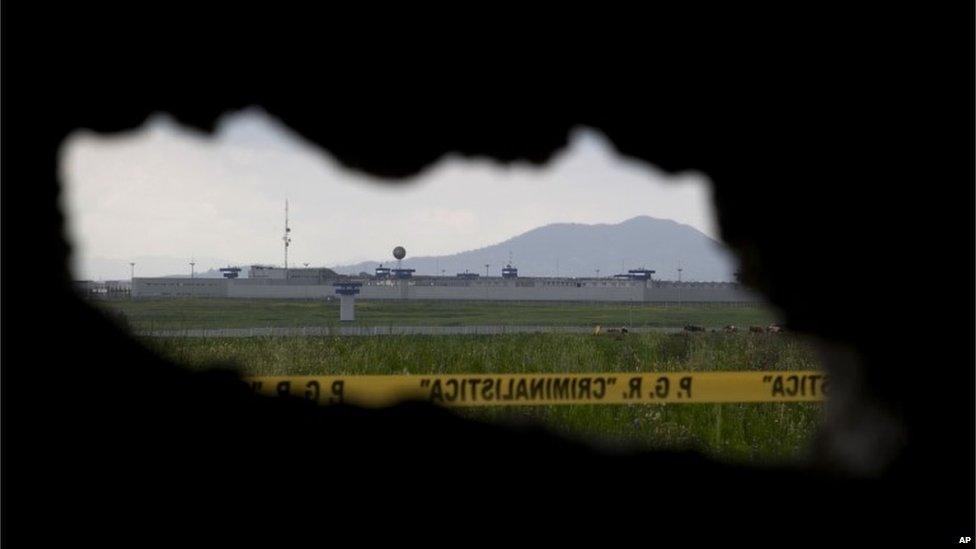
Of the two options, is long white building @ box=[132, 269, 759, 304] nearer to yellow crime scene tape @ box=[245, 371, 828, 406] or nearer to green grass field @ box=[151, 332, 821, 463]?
green grass field @ box=[151, 332, 821, 463]

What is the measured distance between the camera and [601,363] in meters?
12.1

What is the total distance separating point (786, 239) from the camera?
4.37 metres

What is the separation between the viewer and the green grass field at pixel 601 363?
7012mm

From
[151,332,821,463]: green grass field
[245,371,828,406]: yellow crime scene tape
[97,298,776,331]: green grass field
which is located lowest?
[97,298,776,331]: green grass field

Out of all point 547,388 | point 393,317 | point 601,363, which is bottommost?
point 393,317

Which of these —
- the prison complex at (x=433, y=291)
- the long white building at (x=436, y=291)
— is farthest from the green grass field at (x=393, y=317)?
the long white building at (x=436, y=291)

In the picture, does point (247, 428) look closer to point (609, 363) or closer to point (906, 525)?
point (906, 525)

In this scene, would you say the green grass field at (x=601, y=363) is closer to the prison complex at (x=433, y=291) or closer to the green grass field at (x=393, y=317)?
the green grass field at (x=393, y=317)

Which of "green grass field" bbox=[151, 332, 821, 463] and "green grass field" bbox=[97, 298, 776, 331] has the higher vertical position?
"green grass field" bbox=[151, 332, 821, 463]

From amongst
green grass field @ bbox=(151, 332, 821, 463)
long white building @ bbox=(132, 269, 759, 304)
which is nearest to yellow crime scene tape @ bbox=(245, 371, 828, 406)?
green grass field @ bbox=(151, 332, 821, 463)

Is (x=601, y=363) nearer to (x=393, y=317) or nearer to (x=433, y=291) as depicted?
(x=393, y=317)

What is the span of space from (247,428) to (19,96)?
99.8 inches

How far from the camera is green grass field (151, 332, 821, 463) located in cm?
701

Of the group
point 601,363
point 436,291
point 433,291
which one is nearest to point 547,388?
point 601,363
